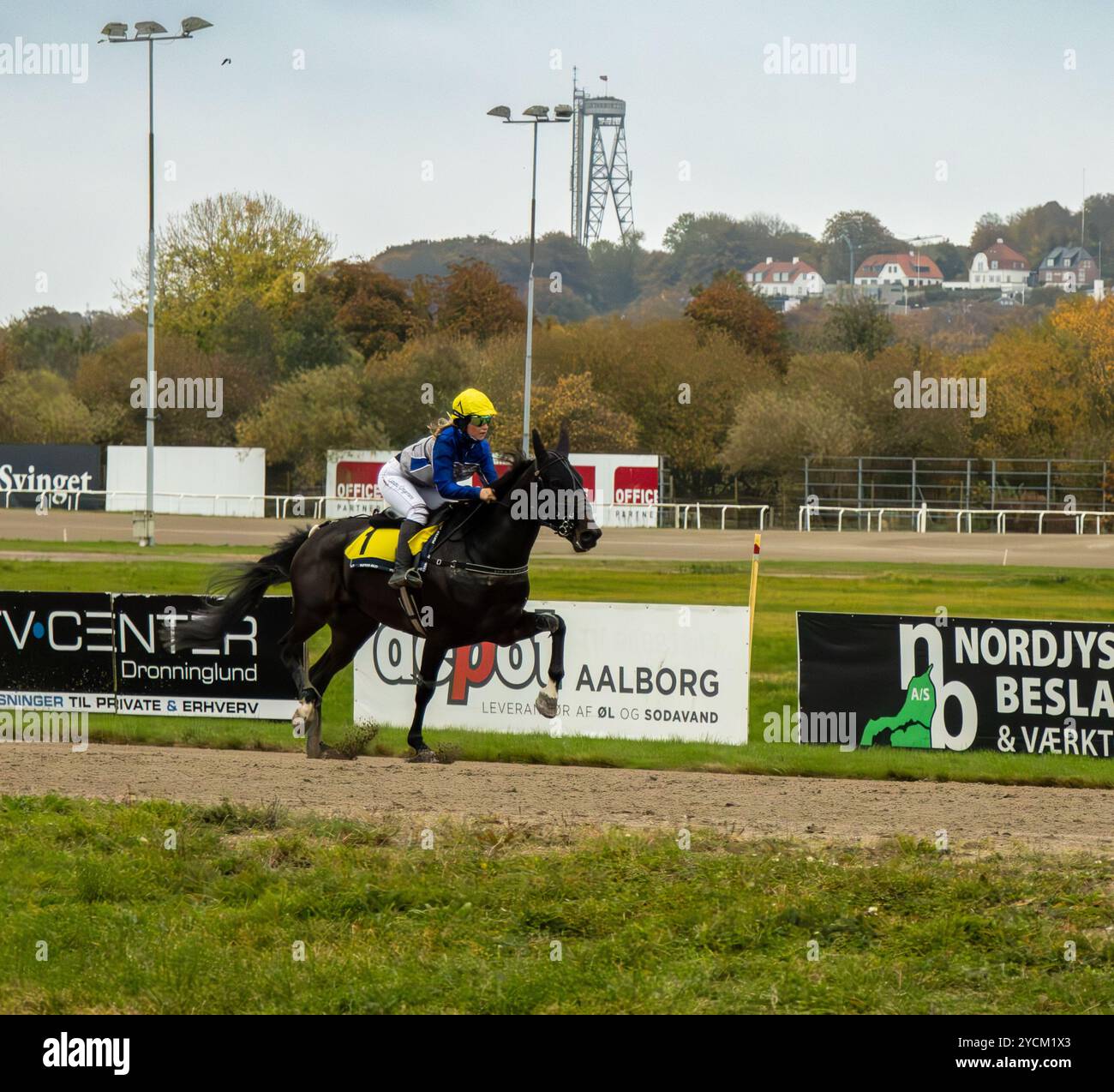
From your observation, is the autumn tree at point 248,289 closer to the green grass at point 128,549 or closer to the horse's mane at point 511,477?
the green grass at point 128,549

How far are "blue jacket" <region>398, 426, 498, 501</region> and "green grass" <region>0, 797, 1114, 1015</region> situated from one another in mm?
3115

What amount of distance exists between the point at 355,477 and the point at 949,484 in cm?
1948

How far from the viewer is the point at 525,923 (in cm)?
668

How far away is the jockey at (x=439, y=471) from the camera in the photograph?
35.9 feet

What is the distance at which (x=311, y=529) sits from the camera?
1238cm

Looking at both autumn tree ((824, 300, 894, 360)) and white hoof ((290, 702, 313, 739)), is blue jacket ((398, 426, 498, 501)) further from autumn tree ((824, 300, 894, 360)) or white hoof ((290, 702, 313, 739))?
autumn tree ((824, 300, 894, 360))

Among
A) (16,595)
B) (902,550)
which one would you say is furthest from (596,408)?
(16,595)

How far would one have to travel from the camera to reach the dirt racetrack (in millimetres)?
9211

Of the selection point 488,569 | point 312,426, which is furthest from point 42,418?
point 488,569

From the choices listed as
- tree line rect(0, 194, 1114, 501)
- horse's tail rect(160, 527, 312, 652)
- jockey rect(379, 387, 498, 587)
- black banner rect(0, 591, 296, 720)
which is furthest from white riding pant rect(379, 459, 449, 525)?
tree line rect(0, 194, 1114, 501)

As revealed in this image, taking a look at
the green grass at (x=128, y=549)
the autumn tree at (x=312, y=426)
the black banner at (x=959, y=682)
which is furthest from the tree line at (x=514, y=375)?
the black banner at (x=959, y=682)

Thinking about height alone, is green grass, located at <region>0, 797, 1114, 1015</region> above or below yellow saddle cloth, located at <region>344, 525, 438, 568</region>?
below

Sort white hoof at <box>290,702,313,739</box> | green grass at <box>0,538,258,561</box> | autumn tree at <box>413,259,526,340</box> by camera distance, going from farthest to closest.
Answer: autumn tree at <box>413,259,526,340</box>
green grass at <box>0,538,258,561</box>
white hoof at <box>290,702,313,739</box>

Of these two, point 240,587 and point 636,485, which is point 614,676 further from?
point 636,485
